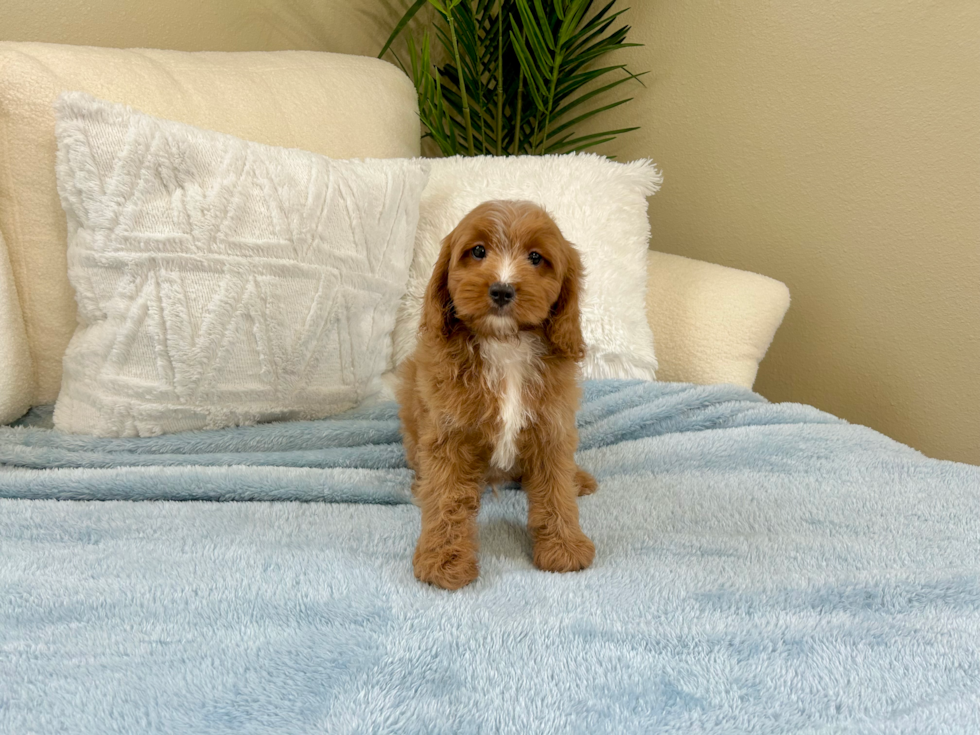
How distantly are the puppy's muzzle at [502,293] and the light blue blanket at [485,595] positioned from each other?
50 centimetres

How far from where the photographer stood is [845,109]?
7.15 ft

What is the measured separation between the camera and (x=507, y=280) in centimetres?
115

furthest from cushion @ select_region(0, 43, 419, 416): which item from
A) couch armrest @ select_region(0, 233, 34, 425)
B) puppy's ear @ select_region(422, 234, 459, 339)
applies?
puppy's ear @ select_region(422, 234, 459, 339)

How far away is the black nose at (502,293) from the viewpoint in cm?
114

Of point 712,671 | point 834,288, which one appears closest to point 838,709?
point 712,671

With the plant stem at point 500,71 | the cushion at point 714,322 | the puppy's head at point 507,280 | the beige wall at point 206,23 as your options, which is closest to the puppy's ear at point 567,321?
the puppy's head at point 507,280

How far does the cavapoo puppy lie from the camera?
1.18m

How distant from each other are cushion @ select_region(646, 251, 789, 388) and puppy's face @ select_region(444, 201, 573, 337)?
94 centimetres

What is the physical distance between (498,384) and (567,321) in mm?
180

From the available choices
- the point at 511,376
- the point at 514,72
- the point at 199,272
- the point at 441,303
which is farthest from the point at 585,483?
the point at 514,72

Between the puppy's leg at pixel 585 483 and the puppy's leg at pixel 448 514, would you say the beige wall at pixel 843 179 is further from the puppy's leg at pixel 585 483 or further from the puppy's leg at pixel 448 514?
the puppy's leg at pixel 448 514

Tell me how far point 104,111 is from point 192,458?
2.69ft

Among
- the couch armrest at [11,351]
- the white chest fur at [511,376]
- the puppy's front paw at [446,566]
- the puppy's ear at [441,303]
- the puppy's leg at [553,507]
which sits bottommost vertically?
the couch armrest at [11,351]

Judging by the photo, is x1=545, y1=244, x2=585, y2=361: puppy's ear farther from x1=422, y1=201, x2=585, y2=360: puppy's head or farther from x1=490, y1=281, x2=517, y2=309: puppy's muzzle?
x1=490, y1=281, x2=517, y2=309: puppy's muzzle
